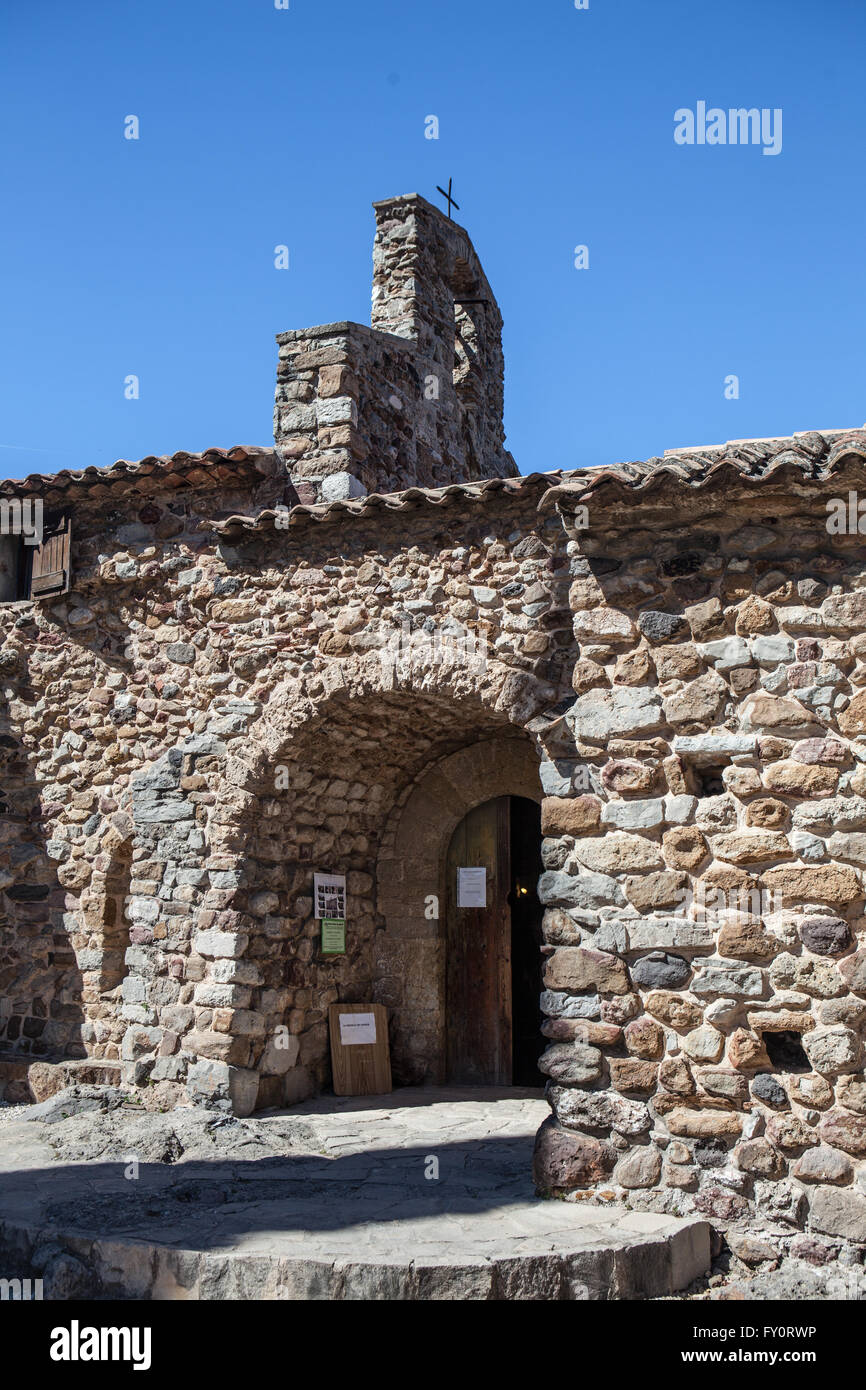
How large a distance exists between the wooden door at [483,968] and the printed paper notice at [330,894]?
2.61ft

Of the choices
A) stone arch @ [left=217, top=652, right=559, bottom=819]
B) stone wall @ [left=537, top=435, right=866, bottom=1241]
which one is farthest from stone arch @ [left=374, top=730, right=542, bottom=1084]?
stone wall @ [left=537, top=435, right=866, bottom=1241]

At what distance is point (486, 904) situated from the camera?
7715mm

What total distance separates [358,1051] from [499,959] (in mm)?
1120

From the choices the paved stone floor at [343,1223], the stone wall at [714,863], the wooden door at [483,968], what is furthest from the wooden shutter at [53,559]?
the stone wall at [714,863]

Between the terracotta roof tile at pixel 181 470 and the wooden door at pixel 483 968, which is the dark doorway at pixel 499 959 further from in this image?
the terracotta roof tile at pixel 181 470

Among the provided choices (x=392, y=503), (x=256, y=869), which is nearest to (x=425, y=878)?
(x=256, y=869)

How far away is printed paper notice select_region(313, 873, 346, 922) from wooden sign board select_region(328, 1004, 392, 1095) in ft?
1.99

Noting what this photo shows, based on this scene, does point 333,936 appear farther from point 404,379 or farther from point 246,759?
point 404,379

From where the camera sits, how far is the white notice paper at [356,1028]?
7285 millimetres

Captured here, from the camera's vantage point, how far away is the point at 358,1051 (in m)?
→ 7.31

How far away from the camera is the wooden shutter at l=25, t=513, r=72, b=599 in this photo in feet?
25.0

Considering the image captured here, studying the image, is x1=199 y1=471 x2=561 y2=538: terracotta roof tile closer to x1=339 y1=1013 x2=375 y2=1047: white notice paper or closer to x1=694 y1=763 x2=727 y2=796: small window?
x1=694 y1=763 x2=727 y2=796: small window
